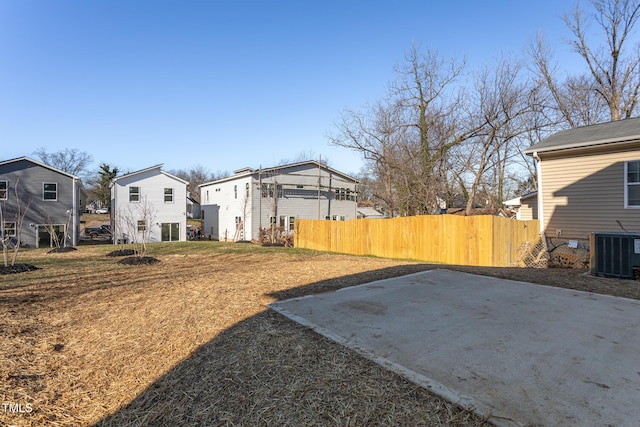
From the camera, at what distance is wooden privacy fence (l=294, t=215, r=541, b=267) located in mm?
10305

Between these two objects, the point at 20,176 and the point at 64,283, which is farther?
the point at 20,176

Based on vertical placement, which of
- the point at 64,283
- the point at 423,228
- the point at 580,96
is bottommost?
the point at 64,283

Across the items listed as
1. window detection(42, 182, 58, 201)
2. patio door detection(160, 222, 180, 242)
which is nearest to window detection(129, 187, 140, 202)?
patio door detection(160, 222, 180, 242)

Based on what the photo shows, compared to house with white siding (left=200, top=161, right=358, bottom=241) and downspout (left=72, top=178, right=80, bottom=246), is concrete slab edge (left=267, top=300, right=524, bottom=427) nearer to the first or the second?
house with white siding (left=200, top=161, right=358, bottom=241)

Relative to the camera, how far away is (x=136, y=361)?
2.96 metres

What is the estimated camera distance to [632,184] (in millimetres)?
8961

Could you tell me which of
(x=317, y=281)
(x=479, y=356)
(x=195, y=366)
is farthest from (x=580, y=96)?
(x=195, y=366)

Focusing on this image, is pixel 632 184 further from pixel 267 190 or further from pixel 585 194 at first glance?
pixel 267 190

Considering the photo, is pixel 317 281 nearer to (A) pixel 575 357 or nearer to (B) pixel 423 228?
(A) pixel 575 357

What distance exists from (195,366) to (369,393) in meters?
1.50

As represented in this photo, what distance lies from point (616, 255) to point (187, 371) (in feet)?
28.2

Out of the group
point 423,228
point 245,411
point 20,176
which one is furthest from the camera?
point 20,176

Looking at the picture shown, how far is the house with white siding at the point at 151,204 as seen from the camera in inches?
919

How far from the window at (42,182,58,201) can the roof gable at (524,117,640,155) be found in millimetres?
26673
